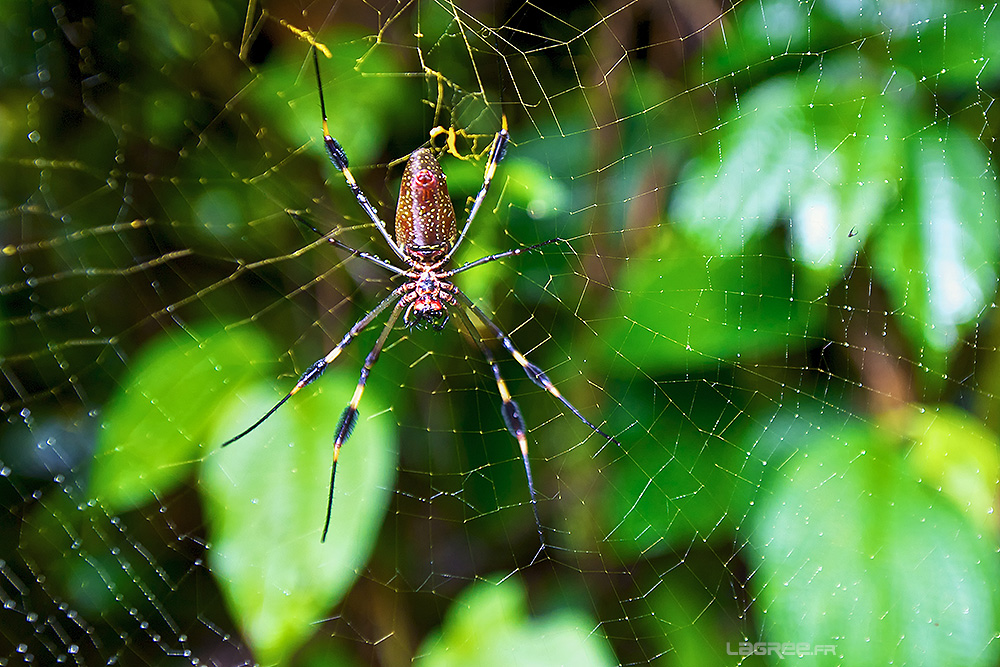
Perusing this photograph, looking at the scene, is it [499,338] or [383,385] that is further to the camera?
[499,338]

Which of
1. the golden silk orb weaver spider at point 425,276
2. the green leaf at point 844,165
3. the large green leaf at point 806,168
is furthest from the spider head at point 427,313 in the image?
the green leaf at point 844,165

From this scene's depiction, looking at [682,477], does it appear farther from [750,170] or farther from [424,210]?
[424,210]

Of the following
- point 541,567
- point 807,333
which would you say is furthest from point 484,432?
point 807,333

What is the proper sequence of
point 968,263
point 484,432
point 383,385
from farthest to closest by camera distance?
point 484,432, point 383,385, point 968,263

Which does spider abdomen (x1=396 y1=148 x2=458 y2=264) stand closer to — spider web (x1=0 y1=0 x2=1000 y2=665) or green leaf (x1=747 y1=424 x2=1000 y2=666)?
spider web (x1=0 y1=0 x2=1000 y2=665)

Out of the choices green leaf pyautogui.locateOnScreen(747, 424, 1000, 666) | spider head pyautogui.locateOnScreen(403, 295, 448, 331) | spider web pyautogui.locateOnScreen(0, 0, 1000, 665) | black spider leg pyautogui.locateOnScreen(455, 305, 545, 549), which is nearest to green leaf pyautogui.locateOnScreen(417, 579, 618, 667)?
spider web pyautogui.locateOnScreen(0, 0, 1000, 665)

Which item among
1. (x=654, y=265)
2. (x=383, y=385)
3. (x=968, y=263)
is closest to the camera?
(x=968, y=263)

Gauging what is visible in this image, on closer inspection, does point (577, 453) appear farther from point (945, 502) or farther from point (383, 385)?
point (945, 502)

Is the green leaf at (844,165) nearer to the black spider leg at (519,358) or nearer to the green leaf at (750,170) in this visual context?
the green leaf at (750,170)
